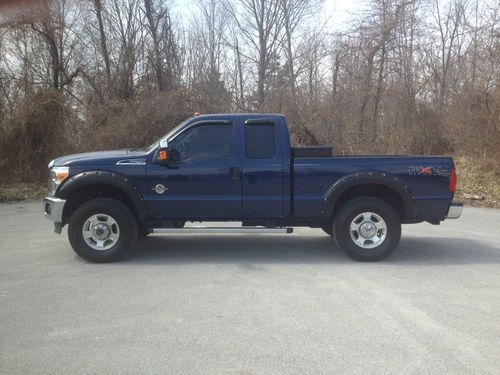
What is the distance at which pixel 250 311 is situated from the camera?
4.43 metres

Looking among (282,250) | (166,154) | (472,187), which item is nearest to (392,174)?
(282,250)

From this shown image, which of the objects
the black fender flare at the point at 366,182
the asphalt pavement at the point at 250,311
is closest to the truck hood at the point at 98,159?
the asphalt pavement at the point at 250,311

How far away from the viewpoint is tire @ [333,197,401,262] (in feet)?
20.6

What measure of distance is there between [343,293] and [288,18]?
26319mm

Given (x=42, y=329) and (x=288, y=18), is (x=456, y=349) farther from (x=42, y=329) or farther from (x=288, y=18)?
(x=288, y=18)

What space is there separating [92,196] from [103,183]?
1.66ft

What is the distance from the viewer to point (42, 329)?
402 cm

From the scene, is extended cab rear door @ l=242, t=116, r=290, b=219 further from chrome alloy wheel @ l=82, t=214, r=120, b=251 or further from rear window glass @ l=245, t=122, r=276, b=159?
chrome alloy wheel @ l=82, t=214, r=120, b=251

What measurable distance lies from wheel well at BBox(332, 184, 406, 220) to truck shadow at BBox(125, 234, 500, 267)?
2.40 feet

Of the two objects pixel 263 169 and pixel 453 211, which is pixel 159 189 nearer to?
pixel 263 169

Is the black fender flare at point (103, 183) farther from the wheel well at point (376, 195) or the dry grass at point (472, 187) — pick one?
the dry grass at point (472, 187)

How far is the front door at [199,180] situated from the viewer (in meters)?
6.21

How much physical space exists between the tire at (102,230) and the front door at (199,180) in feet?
1.33

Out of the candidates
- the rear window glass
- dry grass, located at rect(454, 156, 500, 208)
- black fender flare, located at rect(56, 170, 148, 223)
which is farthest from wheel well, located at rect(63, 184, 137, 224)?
dry grass, located at rect(454, 156, 500, 208)
